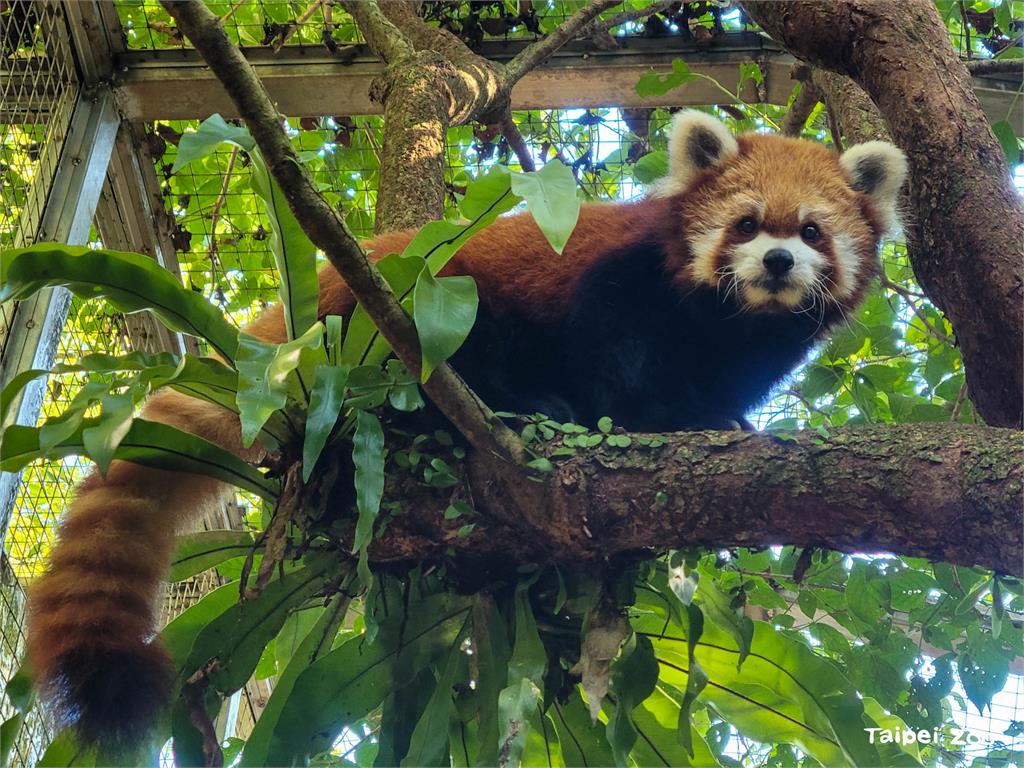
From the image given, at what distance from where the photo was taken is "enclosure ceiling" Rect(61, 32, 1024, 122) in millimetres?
3672

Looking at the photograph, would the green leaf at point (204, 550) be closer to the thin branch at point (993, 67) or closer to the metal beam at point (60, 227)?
the metal beam at point (60, 227)

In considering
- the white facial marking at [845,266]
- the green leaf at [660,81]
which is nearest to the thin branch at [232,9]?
the green leaf at [660,81]

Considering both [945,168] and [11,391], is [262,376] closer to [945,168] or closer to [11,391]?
[11,391]

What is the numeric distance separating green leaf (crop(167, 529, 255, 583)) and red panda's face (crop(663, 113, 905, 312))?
146 centimetres

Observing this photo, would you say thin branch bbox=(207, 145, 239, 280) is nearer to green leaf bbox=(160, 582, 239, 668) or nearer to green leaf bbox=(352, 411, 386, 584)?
green leaf bbox=(160, 582, 239, 668)

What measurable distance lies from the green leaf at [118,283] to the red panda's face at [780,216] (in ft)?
4.63

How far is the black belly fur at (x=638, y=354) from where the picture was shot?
259cm

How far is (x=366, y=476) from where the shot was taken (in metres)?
1.83

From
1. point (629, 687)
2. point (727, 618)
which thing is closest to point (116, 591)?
point (629, 687)

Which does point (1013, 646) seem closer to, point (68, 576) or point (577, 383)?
point (577, 383)

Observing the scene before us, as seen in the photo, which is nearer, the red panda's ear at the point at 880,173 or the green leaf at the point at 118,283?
the green leaf at the point at 118,283

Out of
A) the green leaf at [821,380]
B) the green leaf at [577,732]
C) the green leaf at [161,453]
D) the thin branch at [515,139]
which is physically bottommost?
the green leaf at [577,732]

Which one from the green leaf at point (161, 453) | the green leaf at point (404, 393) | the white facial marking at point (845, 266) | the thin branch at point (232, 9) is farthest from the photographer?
the thin branch at point (232, 9)

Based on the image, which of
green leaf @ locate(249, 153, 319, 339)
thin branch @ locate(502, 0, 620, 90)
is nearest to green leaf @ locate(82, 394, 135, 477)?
green leaf @ locate(249, 153, 319, 339)
